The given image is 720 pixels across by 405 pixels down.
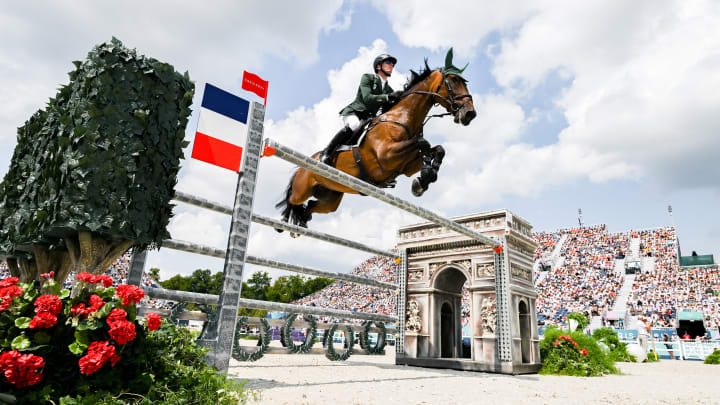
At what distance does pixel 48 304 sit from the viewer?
238 cm

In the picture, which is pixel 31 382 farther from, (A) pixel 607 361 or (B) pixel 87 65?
(A) pixel 607 361

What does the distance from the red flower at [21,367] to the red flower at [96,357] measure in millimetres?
204

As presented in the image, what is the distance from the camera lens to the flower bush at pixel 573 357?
820cm

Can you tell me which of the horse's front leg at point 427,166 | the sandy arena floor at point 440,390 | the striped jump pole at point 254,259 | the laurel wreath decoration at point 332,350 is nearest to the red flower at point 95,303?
the sandy arena floor at point 440,390

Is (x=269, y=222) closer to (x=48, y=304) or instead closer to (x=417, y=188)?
(x=417, y=188)

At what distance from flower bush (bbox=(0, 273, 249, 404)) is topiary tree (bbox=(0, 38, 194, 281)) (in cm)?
89

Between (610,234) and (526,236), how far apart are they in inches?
1664

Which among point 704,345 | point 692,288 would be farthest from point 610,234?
point 704,345

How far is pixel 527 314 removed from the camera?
8.98 m

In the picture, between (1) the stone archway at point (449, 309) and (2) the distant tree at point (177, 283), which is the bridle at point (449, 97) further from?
(2) the distant tree at point (177, 283)

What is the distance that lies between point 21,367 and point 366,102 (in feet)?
16.8

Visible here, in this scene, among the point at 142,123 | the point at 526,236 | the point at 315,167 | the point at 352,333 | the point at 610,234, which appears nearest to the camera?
the point at 142,123

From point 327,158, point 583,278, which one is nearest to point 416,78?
point 327,158

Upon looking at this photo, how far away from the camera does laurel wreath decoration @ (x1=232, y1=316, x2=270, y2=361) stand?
611 cm
